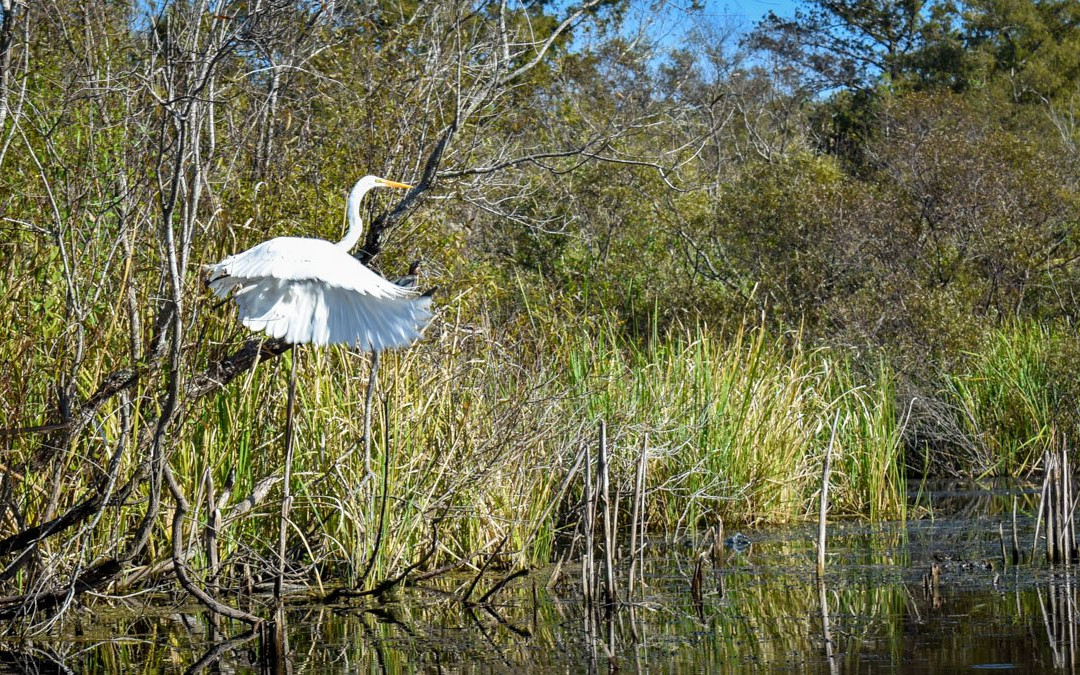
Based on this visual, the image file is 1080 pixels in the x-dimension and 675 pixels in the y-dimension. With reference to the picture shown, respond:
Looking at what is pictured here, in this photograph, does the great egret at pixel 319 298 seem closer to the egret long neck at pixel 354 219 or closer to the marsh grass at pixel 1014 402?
the egret long neck at pixel 354 219

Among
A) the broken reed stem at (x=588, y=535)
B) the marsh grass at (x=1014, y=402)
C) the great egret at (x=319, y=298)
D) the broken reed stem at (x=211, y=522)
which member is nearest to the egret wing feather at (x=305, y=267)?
the great egret at (x=319, y=298)

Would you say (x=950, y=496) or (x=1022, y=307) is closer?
(x=950, y=496)

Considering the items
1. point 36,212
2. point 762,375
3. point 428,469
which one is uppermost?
point 36,212

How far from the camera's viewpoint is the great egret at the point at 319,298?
4.89m

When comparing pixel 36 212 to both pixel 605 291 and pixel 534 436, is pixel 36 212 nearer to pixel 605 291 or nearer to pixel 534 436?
pixel 534 436

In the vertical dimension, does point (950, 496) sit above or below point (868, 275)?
below

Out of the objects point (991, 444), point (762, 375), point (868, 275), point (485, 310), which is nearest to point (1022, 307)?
point (868, 275)

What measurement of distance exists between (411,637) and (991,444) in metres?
7.19

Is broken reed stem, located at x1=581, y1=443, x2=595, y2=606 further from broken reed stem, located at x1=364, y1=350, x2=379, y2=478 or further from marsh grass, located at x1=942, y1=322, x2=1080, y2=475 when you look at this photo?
marsh grass, located at x1=942, y1=322, x2=1080, y2=475

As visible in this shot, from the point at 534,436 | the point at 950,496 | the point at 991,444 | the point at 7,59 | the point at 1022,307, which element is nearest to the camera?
the point at 7,59

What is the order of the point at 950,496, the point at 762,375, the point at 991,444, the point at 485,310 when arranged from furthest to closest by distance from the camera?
the point at 991,444 → the point at 950,496 → the point at 762,375 → the point at 485,310

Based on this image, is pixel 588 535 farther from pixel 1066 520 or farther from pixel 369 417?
pixel 1066 520

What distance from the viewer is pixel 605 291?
42.3 ft

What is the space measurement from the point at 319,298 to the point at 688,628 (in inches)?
→ 81.6
